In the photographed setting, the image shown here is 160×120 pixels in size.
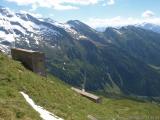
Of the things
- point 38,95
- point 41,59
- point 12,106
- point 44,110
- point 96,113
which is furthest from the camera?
point 41,59

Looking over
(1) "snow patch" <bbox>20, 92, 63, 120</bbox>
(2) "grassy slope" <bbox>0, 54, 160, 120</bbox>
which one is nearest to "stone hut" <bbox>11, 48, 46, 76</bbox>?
(2) "grassy slope" <bbox>0, 54, 160, 120</bbox>

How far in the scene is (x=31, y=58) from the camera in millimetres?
56125

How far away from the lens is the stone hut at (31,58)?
184 ft

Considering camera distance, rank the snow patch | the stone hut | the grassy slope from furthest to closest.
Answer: the stone hut < the snow patch < the grassy slope

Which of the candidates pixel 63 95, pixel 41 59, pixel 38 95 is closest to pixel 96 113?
pixel 63 95

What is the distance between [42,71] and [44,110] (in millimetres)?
26386

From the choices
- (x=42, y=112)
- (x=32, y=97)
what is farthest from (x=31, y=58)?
(x=42, y=112)

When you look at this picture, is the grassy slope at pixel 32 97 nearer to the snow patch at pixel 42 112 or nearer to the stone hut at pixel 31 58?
the snow patch at pixel 42 112

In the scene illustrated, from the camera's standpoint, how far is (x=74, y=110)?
3909cm

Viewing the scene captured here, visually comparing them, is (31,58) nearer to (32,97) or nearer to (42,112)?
(32,97)

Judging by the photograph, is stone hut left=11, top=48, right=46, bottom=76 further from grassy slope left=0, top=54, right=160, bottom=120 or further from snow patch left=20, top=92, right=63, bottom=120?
snow patch left=20, top=92, right=63, bottom=120

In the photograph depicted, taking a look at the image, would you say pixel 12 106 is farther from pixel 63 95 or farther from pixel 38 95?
pixel 63 95

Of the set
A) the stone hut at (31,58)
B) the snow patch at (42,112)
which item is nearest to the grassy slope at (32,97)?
the snow patch at (42,112)

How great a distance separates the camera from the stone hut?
56.1 metres
